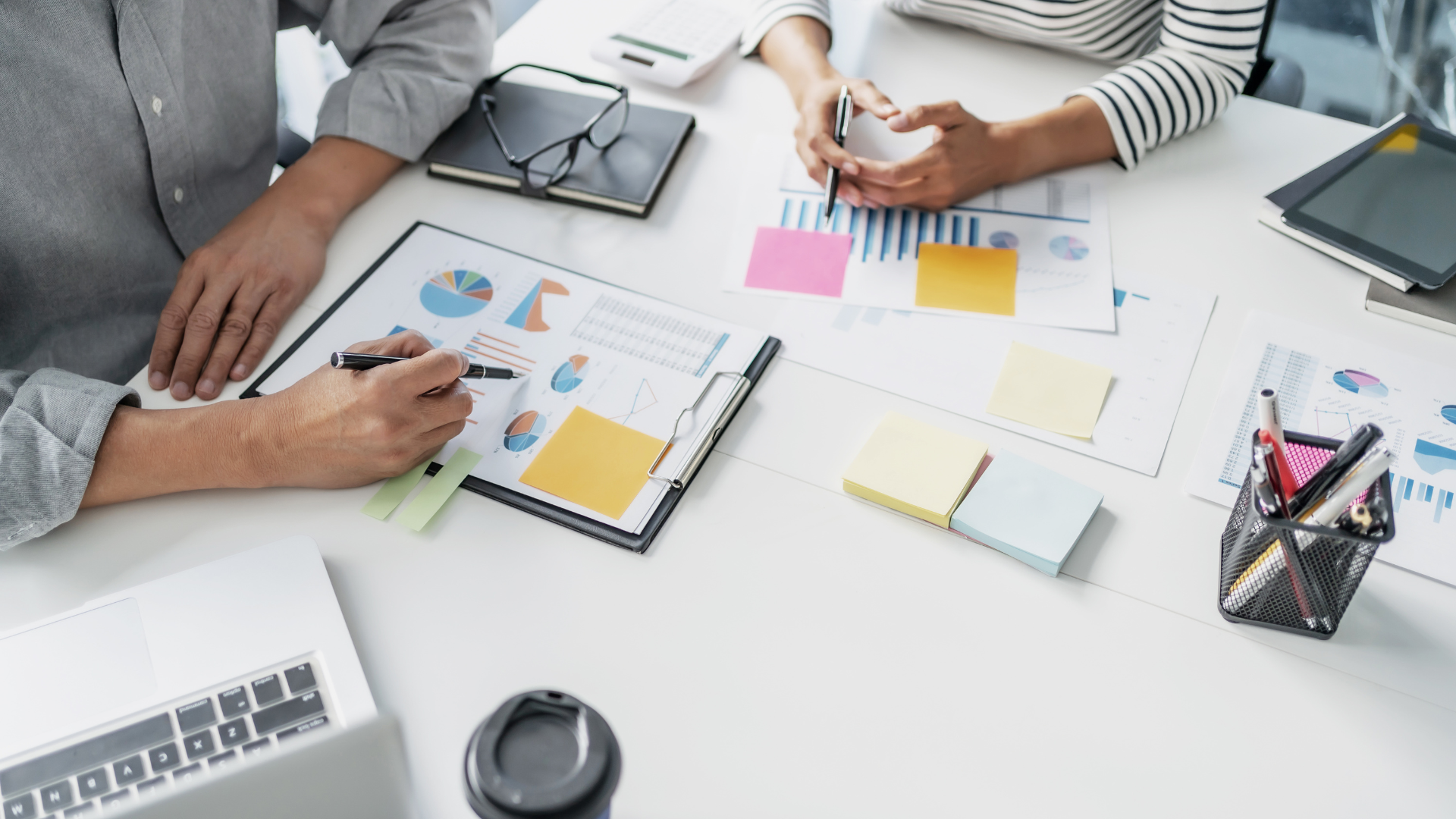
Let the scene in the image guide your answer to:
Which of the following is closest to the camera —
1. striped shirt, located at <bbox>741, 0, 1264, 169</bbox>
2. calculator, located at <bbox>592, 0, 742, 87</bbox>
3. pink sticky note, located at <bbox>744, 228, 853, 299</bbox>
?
pink sticky note, located at <bbox>744, 228, 853, 299</bbox>

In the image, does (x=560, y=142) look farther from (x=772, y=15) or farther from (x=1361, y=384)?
(x=1361, y=384)

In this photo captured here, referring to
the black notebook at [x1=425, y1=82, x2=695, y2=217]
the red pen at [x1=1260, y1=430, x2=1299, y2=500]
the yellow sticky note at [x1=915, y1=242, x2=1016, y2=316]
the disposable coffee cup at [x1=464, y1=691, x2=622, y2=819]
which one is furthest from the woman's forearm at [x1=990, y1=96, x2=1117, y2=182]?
the disposable coffee cup at [x1=464, y1=691, x2=622, y2=819]

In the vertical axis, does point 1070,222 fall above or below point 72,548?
above

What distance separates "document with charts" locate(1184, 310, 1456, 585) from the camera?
2.36 ft

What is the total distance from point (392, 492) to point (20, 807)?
12.2 inches

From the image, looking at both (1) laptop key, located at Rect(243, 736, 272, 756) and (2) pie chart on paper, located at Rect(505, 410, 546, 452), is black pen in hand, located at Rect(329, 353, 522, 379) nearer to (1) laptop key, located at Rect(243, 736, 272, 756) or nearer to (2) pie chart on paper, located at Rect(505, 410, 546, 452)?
(2) pie chart on paper, located at Rect(505, 410, 546, 452)

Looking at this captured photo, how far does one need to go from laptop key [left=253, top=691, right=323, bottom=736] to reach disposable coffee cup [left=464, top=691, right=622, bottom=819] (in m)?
0.26

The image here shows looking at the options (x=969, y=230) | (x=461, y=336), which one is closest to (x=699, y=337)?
(x=461, y=336)

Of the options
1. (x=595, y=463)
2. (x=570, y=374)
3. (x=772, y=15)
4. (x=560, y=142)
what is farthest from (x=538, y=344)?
(x=772, y=15)

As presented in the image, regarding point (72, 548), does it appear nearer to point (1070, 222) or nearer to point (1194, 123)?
point (1070, 222)

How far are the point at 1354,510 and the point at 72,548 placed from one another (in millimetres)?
954

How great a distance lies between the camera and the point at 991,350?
854mm

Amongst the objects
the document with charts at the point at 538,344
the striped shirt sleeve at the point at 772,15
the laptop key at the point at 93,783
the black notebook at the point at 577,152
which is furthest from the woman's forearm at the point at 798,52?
the laptop key at the point at 93,783

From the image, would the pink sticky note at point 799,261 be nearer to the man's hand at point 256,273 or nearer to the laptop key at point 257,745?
the man's hand at point 256,273
